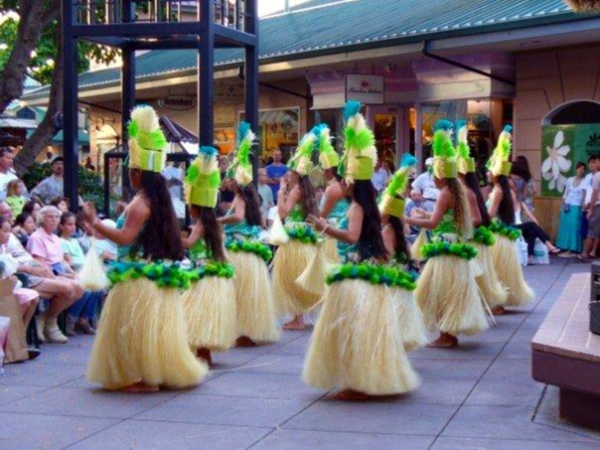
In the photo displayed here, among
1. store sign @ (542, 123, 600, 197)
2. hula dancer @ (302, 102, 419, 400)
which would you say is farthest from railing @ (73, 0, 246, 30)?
store sign @ (542, 123, 600, 197)

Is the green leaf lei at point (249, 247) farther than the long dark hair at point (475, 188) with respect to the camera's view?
No

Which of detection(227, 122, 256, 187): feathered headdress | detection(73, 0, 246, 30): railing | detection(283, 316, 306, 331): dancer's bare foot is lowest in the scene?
detection(283, 316, 306, 331): dancer's bare foot

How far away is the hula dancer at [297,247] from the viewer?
10.8m

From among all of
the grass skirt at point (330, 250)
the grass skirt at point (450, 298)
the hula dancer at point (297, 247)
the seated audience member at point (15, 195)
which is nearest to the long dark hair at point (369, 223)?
the grass skirt at point (450, 298)

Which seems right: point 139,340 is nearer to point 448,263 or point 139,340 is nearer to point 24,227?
point 448,263

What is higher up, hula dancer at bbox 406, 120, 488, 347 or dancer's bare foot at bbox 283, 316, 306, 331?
hula dancer at bbox 406, 120, 488, 347

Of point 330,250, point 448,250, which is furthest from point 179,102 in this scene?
point 448,250

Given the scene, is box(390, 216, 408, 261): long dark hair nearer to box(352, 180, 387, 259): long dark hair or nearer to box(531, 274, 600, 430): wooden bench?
box(352, 180, 387, 259): long dark hair

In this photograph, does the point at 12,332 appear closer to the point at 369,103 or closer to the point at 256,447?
the point at 256,447

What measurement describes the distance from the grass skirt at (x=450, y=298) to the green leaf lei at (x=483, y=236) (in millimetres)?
1190

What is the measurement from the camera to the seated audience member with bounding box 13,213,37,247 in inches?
422

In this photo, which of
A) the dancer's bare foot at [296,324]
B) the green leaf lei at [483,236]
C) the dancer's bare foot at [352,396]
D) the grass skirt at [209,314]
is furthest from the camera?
the dancer's bare foot at [296,324]

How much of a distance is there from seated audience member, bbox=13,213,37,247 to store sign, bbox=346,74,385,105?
9615mm

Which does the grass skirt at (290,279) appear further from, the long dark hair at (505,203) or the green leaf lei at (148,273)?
the green leaf lei at (148,273)
